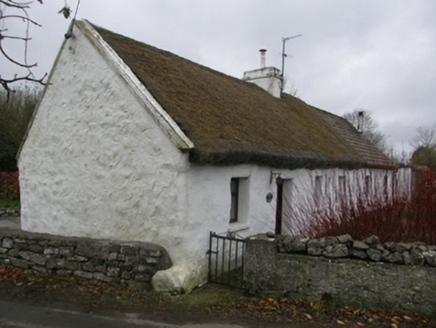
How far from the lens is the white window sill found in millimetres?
7476

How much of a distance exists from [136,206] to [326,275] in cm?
368

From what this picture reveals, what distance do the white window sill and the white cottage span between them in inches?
1.2

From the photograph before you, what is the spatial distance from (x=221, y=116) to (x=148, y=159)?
2495 millimetres

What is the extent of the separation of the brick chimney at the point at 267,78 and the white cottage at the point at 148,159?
6055 millimetres

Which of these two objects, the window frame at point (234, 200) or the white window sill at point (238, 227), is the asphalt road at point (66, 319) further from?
the window frame at point (234, 200)

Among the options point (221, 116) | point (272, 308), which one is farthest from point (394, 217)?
point (221, 116)

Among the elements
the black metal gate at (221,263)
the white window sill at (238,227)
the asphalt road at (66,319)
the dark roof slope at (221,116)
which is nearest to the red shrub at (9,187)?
the dark roof slope at (221,116)

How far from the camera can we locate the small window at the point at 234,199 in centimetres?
798

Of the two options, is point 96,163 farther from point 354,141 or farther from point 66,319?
point 354,141

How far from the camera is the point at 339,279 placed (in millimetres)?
5293

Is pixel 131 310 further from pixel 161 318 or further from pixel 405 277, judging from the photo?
pixel 405 277

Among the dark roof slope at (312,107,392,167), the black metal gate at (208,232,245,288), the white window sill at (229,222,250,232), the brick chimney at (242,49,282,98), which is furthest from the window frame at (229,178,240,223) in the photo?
the dark roof slope at (312,107,392,167)

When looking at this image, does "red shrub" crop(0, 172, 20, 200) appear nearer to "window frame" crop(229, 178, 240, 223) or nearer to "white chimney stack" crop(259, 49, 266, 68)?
"window frame" crop(229, 178, 240, 223)

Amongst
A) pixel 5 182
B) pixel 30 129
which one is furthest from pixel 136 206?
pixel 5 182
